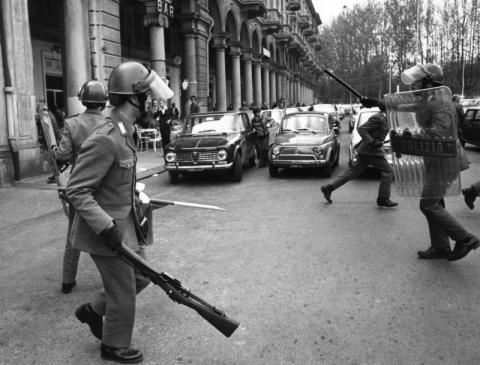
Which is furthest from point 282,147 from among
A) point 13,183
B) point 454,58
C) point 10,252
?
point 454,58

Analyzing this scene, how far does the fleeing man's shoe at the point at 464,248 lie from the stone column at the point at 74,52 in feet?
37.9

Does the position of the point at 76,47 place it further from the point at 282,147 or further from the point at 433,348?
the point at 433,348

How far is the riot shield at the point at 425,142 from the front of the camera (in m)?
4.86

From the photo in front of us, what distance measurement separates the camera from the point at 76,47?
575 inches

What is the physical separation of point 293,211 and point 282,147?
381cm

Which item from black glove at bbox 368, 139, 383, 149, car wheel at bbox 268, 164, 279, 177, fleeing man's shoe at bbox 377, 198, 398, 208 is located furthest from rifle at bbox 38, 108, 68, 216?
car wheel at bbox 268, 164, 279, 177

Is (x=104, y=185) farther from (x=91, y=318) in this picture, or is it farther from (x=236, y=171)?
(x=236, y=171)

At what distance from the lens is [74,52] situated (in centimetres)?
1458

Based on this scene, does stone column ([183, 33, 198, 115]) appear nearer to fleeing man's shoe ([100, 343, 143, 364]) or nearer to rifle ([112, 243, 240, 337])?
fleeing man's shoe ([100, 343, 143, 364])

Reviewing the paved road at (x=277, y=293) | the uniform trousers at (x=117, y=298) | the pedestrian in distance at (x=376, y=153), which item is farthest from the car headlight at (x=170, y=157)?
the uniform trousers at (x=117, y=298)

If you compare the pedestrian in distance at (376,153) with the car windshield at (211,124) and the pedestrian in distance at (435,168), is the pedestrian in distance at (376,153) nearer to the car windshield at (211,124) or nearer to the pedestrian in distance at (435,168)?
the pedestrian in distance at (435,168)

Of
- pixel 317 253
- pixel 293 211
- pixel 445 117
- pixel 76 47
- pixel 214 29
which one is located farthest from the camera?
pixel 214 29

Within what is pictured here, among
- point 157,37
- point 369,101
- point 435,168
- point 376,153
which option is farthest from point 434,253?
point 157,37

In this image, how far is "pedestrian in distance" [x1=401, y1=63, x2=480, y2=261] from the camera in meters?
4.88
